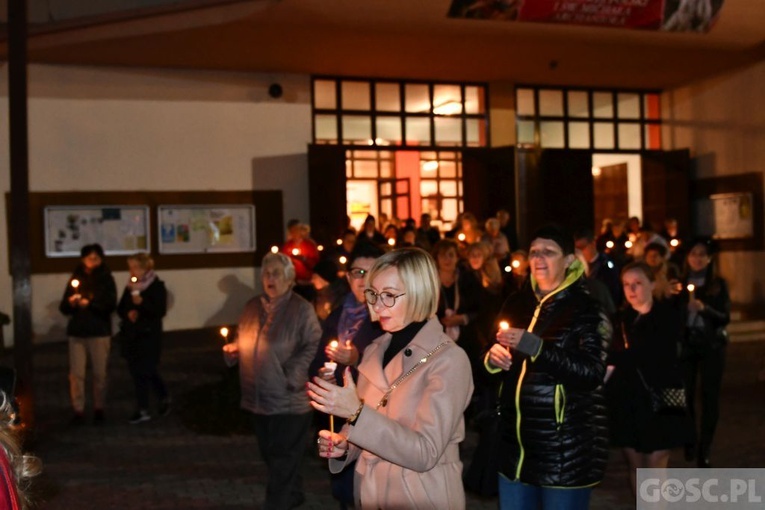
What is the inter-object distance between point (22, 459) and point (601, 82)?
68.8ft

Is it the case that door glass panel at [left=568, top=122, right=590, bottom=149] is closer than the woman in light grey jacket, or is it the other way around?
the woman in light grey jacket

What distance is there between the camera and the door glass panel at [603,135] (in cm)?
2253

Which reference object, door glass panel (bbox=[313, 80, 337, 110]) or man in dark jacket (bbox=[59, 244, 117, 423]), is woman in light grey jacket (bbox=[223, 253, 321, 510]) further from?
door glass panel (bbox=[313, 80, 337, 110])

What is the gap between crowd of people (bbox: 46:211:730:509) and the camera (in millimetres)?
3617

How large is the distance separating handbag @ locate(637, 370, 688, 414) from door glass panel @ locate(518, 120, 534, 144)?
15.7 metres

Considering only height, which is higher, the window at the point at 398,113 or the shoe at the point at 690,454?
the window at the point at 398,113

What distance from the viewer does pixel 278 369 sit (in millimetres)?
6906

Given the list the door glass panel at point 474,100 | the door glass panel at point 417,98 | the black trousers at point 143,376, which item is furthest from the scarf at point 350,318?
the door glass panel at point 474,100

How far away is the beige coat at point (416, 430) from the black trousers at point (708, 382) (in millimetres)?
5320

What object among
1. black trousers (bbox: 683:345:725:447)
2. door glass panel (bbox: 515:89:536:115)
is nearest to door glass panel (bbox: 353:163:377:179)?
door glass panel (bbox: 515:89:536:115)

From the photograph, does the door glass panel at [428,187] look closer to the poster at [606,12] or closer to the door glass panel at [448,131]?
the door glass panel at [448,131]

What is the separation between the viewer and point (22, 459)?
7.24ft

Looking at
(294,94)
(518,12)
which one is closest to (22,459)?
(518,12)

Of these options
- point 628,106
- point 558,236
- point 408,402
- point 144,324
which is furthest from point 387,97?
point 408,402
